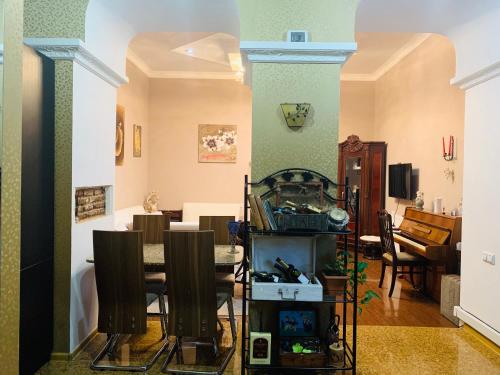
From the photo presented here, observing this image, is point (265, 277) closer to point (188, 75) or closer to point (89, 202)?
point (89, 202)

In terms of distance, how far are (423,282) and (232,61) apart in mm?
4501

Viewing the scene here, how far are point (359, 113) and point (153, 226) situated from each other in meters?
5.53

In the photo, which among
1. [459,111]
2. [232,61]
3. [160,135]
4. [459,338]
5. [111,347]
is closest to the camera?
[111,347]

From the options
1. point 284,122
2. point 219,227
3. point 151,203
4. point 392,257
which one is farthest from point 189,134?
point 284,122

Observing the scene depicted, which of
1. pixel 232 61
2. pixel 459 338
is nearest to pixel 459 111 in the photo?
pixel 459 338

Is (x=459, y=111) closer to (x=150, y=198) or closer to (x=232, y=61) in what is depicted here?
(x=232, y=61)

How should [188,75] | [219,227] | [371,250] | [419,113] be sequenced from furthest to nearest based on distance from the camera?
[188,75]
[371,250]
[419,113]
[219,227]

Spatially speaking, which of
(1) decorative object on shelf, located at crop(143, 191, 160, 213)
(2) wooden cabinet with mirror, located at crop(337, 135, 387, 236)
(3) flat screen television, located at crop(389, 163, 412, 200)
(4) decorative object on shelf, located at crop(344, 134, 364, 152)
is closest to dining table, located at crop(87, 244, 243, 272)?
(3) flat screen television, located at crop(389, 163, 412, 200)

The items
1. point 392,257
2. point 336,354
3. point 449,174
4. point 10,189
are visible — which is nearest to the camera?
point 10,189

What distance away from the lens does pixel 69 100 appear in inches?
115

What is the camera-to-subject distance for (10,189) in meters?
1.61

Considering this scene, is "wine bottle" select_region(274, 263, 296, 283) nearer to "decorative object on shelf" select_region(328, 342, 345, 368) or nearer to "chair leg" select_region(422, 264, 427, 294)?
"decorative object on shelf" select_region(328, 342, 345, 368)

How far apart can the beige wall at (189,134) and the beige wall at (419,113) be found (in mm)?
2138

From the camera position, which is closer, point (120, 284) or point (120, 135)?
point (120, 284)
